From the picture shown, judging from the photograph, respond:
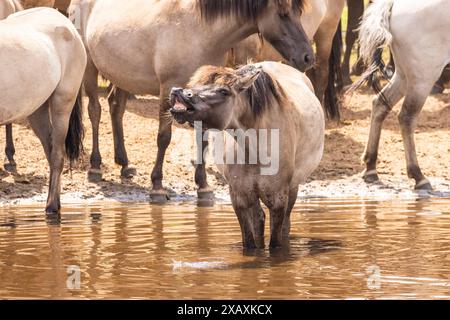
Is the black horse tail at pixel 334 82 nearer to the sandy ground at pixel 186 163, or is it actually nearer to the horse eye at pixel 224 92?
the sandy ground at pixel 186 163

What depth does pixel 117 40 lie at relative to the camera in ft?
42.0

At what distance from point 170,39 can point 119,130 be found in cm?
179

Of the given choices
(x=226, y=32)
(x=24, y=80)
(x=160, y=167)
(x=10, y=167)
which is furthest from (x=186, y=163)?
(x=24, y=80)

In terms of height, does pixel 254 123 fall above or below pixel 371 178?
above

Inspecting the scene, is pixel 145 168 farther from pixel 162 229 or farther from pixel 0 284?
pixel 0 284

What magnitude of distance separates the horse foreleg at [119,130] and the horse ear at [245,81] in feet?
16.0

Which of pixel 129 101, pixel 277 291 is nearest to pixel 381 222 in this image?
pixel 277 291

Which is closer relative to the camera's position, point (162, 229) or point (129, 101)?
point (162, 229)

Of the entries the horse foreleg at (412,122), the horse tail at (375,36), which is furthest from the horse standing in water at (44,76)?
the horse foreleg at (412,122)

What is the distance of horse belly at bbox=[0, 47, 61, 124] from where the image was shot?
10797mm

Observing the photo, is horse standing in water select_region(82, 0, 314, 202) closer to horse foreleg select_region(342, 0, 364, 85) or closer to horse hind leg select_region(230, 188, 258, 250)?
horse hind leg select_region(230, 188, 258, 250)

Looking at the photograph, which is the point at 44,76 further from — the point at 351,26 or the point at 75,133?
the point at 351,26

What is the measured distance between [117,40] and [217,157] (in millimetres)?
4041

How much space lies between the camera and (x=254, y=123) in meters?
8.78
